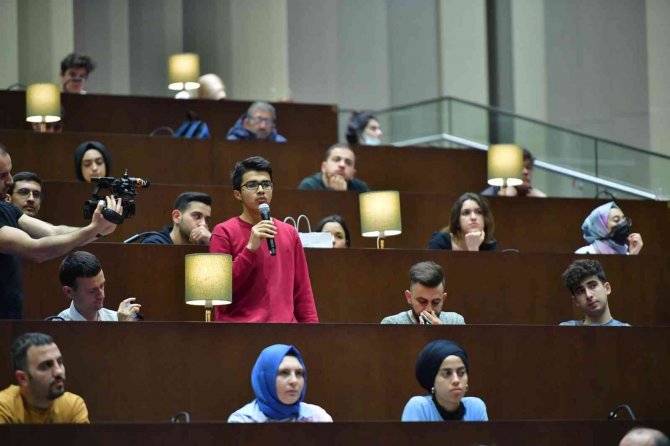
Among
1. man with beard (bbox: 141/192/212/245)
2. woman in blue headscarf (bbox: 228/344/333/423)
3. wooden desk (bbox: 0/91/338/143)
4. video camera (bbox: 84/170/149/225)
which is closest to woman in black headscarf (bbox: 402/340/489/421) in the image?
woman in blue headscarf (bbox: 228/344/333/423)

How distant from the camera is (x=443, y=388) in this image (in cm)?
527

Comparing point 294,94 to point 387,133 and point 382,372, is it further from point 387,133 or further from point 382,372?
point 382,372

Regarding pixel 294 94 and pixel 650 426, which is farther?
pixel 294 94

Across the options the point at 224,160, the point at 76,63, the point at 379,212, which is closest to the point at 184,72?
the point at 76,63

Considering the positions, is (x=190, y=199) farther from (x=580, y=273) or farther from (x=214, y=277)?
(x=580, y=273)

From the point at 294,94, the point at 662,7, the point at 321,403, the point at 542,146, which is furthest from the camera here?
the point at 294,94

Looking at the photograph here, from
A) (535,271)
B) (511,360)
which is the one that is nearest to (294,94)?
(535,271)

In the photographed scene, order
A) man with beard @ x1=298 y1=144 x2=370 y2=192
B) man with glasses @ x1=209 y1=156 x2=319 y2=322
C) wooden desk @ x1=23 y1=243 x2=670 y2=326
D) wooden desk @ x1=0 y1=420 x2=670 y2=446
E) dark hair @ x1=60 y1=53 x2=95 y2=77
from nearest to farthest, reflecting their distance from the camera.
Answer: wooden desk @ x1=0 y1=420 x2=670 y2=446, man with glasses @ x1=209 y1=156 x2=319 y2=322, wooden desk @ x1=23 y1=243 x2=670 y2=326, man with beard @ x1=298 y1=144 x2=370 y2=192, dark hair @ x1=60 y1=53 x2=95 y2=77

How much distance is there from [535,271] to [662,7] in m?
5.18

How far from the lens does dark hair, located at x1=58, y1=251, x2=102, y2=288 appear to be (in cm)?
552

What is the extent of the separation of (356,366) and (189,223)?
4.38ft

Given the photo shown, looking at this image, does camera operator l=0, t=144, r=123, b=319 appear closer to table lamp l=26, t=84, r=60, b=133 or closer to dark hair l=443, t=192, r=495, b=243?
dark hair l=443, t=192, r=495, b=243

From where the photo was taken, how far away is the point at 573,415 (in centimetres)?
602

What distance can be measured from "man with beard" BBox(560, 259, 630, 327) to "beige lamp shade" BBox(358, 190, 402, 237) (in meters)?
1.27
